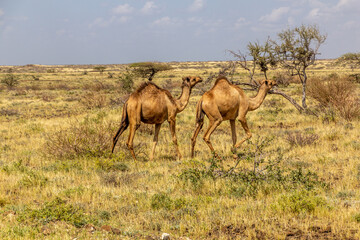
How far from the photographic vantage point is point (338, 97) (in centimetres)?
1491

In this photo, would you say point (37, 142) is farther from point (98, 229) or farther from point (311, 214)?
point (311, 214)

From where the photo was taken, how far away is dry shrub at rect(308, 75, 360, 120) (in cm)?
1416

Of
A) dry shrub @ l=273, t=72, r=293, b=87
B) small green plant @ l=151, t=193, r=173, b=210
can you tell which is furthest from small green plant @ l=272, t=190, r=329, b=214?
dry shrub @ l=273, t=72, r=293, b=87

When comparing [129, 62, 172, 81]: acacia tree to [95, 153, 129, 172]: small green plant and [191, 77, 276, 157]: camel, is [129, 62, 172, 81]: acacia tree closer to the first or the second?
[191, 77, 276, 157]: camel

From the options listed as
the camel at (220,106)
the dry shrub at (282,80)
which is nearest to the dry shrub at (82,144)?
the camel at (220,106)

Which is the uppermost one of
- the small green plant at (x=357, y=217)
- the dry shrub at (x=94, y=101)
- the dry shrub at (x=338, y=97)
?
the dry shrub at (x=338, y=97)

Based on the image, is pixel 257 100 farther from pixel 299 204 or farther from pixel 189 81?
pixel 299 204

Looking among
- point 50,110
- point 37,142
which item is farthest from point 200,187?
point 50,110

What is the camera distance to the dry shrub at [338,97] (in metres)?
14.2

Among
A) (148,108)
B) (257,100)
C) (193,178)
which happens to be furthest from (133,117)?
(257,100)

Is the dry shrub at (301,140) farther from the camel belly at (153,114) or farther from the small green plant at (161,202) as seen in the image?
the small green plant at (161,202)

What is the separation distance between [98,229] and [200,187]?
242cm

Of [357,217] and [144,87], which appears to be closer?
[357,217]

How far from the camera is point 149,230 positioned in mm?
5039
